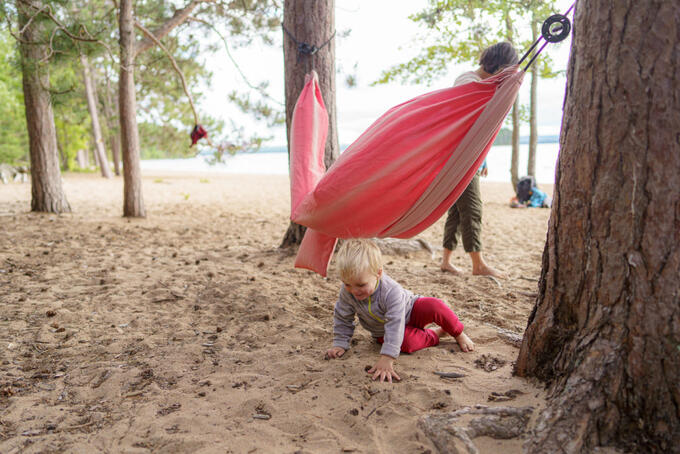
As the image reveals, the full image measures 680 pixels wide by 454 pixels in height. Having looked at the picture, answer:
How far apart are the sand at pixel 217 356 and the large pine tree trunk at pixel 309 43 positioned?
129 centimetres

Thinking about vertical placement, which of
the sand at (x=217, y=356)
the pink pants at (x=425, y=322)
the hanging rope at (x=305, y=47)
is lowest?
the sand at (x=217, y=356)

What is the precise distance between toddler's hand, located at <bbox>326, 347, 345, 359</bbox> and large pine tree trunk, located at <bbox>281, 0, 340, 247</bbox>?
2.13 m

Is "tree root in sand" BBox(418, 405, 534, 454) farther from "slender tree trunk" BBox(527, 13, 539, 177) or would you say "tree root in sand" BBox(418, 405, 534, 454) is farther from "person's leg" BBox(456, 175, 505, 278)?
"slender tree trunk" BBox(527, 13, 539, 177)

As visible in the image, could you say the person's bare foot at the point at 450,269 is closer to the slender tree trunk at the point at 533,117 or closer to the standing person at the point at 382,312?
the standing person at the point at 382,312

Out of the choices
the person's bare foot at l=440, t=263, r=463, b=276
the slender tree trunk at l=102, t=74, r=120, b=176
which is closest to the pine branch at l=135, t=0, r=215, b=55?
the person's bare foot at l=440, t=263, r=463, b=276

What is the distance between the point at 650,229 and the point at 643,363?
0.35 metres

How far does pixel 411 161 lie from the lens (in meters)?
1.87

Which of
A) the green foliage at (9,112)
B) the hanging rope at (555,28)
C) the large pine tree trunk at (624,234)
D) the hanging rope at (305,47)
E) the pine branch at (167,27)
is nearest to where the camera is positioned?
the large pine tree trunk at (624,234)

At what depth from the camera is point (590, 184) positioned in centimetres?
130

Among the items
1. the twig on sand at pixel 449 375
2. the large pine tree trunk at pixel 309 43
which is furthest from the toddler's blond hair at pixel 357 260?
the large pine tree trunk at pixel 309 43

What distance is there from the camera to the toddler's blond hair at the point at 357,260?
169cm

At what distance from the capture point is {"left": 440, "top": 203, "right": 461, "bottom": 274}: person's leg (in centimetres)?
309

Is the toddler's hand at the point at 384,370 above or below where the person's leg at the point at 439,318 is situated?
below

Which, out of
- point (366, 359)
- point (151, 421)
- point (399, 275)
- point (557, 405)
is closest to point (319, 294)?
point (399, 275)
